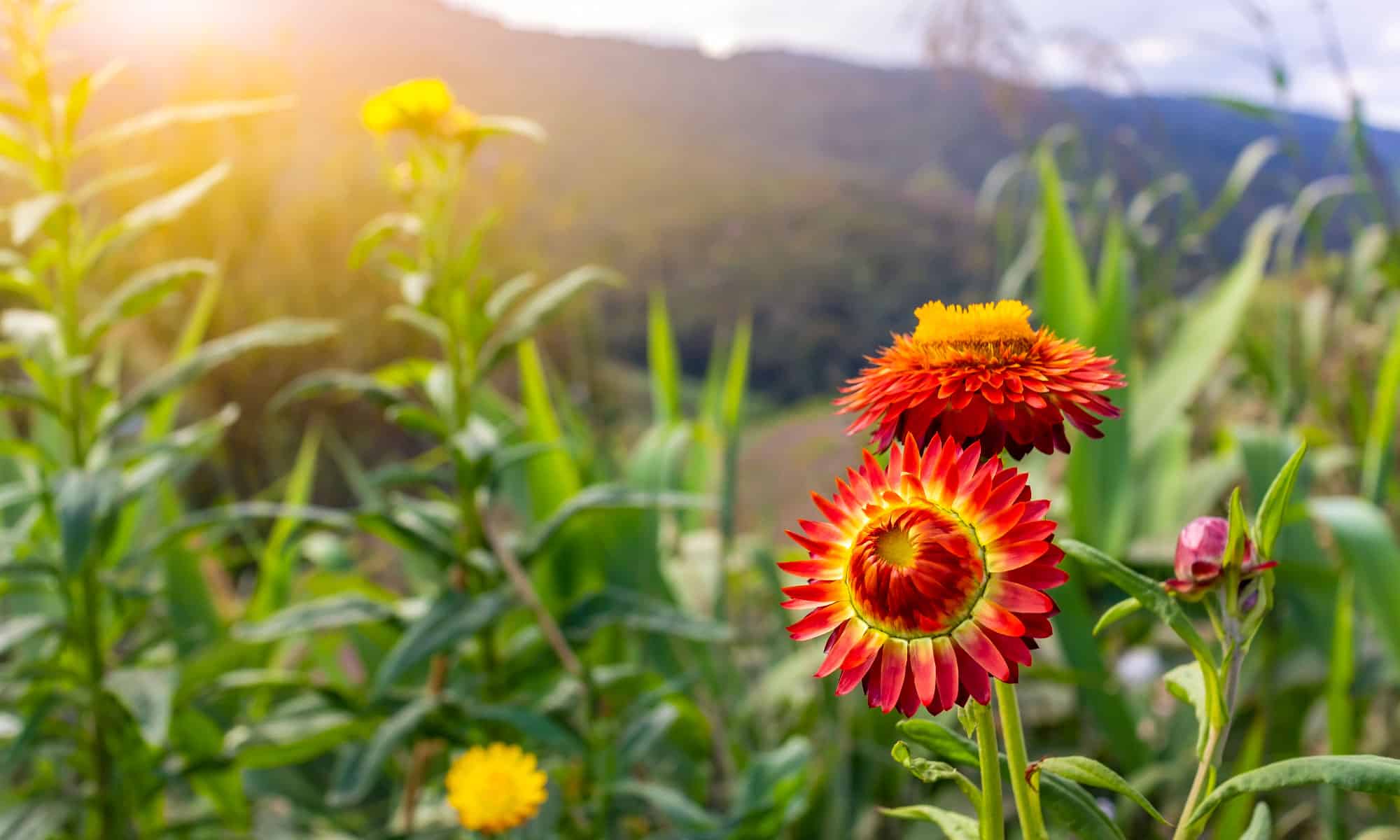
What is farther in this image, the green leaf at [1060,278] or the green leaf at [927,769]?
the green leaf at [1060,278]

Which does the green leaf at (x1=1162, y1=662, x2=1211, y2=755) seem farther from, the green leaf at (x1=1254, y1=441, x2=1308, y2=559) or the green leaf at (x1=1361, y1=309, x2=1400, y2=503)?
the green leaf at (x1=1361, y1=309, x2=1400, y2=503)

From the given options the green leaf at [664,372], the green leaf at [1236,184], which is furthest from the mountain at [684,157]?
the green leaf at [664,372]

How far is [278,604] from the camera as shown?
1.19 meters

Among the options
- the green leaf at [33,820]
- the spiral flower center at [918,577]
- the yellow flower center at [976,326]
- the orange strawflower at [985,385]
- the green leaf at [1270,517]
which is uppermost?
the yellow flower center at [976,326]

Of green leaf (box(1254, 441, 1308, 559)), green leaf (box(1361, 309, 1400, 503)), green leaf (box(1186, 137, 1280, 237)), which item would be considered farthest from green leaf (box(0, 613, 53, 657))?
green leaf (box(1186, 137, 1280, 237))

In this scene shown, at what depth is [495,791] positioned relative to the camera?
0.70 meters

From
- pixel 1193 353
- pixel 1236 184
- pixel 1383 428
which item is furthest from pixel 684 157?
pixel 1383 428

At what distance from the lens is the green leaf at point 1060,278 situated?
1335 mm

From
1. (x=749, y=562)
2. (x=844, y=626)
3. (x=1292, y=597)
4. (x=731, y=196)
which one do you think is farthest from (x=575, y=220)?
(x=844, y=626)

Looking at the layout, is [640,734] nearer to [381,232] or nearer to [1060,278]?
[381,232]

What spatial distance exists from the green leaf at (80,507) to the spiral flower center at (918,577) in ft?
2.06

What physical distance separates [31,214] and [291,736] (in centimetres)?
44

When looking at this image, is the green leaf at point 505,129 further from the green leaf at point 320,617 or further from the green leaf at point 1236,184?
the green leaf at point 1236,184

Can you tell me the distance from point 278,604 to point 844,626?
3.50ft
